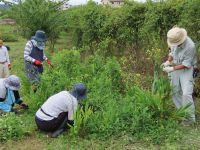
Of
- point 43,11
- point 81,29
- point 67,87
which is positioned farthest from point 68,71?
point 43,11

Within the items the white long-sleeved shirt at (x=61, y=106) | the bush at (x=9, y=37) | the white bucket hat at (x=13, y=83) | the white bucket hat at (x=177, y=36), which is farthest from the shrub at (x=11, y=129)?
the bush at (x=9, y=37)

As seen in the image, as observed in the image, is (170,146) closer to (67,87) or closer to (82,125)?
(82,125)

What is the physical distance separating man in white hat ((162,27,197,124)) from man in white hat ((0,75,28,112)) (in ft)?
8.51

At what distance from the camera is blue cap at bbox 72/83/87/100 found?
20.0 feet

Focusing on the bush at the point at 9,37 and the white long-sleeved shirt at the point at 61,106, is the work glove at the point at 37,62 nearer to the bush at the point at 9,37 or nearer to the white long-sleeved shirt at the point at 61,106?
the white long-sleeved shirt at the point at 61,106

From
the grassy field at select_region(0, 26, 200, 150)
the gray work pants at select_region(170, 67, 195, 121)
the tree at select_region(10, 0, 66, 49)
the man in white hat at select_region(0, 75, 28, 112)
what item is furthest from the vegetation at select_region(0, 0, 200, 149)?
the tree at select_region(10, 0, 66, 49)

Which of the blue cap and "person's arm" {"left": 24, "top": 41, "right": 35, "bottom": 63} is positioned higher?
"person's arm" {"left": 24, "top": 41, "right": 35, "bottom": 63}

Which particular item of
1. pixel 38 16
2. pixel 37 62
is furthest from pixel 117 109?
pixel 38 16

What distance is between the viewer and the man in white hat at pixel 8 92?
7184 mm

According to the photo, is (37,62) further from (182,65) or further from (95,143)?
(182,65)

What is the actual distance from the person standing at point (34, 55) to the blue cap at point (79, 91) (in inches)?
83.6

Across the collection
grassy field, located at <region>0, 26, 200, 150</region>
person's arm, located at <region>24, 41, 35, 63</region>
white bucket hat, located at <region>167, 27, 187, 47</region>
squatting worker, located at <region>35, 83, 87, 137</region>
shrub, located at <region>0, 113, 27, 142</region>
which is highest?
white bucket hat, located at <region>167, 27, 187, 47</region>

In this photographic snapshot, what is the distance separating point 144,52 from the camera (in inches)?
414

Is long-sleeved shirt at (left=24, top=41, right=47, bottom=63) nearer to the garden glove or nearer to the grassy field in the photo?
the garden glove
